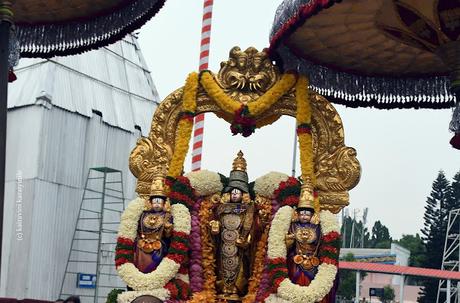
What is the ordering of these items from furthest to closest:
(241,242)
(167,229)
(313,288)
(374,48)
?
(374,48)
(241,242)
(167,229)
(313,288)

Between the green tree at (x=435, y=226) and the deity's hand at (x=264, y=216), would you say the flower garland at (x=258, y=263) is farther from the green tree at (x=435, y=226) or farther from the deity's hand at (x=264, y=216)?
the green tree at (x=435, y=226)

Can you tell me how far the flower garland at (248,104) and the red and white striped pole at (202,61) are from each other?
0.54m

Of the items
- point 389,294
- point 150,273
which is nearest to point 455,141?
point 150,273

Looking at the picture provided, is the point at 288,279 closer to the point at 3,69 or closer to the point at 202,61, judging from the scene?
the point at 202,61

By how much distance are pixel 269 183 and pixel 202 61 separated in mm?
2245

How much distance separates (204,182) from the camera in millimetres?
9477

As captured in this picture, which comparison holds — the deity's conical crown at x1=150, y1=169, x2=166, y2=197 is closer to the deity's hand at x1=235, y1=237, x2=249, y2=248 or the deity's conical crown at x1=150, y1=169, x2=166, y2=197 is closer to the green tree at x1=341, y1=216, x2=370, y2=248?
the deity's hand at x1=235, y1=237, x2=249, y2=248

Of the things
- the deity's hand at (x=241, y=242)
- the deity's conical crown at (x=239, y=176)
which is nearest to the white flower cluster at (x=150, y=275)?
the deity's hand at (x=241, y=242)

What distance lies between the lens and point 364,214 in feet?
226

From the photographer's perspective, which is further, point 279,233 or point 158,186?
point 158,186

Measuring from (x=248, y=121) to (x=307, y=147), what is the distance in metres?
0.85

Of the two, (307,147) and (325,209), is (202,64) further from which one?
(325,209)

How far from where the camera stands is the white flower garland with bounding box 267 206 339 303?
327 inches

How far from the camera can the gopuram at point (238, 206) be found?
8.55 metres
